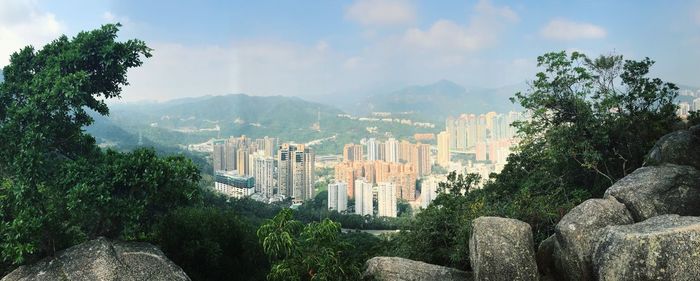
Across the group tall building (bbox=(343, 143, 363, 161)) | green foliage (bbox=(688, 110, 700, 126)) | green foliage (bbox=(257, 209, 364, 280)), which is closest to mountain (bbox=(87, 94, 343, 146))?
tall building (bbox=(343, 143, 363, 161))

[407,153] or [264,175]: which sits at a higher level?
[407,153]

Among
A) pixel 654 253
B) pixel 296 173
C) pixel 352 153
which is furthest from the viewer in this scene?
pixel 352 153

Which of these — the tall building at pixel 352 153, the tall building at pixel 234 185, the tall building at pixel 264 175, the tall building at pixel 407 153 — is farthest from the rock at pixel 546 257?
the tall building at pixel 352 153

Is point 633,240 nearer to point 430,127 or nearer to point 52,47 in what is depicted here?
point 52,47

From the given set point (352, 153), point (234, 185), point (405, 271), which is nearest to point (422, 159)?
point (352, 153)

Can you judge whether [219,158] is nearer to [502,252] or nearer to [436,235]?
[436,235]
